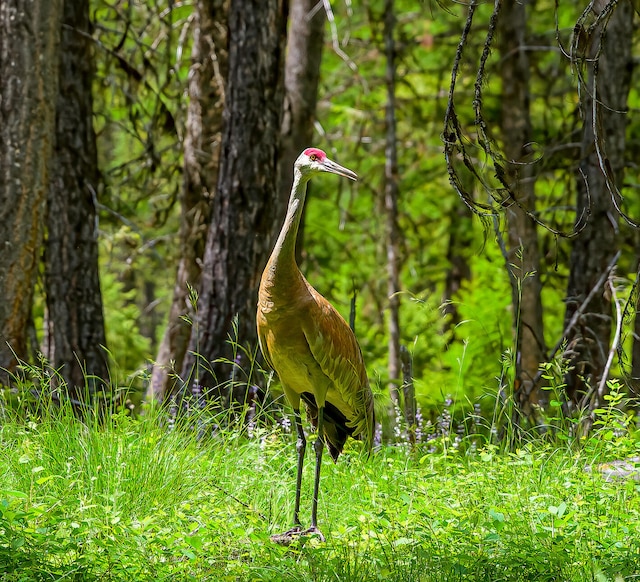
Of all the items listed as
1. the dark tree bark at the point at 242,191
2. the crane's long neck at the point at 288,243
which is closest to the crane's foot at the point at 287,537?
the crane's long neck at the point at 288,243

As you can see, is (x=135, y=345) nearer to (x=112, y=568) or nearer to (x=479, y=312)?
(x=479, y=312)

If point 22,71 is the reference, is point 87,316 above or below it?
below

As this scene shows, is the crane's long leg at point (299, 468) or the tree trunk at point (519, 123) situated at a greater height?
the tree trunk at point (519, 123)

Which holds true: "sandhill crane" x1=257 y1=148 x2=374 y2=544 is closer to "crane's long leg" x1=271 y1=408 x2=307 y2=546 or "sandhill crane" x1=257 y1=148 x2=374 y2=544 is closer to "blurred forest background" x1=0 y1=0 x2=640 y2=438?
"crane's long leg" x1=271 y1=408 x2=307 y2=546

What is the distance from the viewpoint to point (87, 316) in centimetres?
839

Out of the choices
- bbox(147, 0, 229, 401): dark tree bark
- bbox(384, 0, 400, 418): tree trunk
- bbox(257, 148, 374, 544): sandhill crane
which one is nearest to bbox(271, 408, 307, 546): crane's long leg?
bbox(257, 148, 374, 544): sandhill crane

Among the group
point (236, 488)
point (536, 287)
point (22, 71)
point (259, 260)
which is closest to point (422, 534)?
point (236, 488)

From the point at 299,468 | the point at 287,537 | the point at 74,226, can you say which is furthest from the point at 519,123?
the point at 287,537

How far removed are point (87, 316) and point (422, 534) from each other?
5.06m

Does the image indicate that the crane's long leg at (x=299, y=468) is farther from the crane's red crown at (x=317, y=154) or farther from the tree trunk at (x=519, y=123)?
the tree trunk at (x=519, y=123)

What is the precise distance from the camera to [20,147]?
6.63 metres

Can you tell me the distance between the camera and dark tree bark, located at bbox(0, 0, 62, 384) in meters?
6.61

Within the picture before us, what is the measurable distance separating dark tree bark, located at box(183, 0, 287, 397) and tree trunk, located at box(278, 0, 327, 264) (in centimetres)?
184

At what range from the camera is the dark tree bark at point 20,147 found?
6613 millimetres
